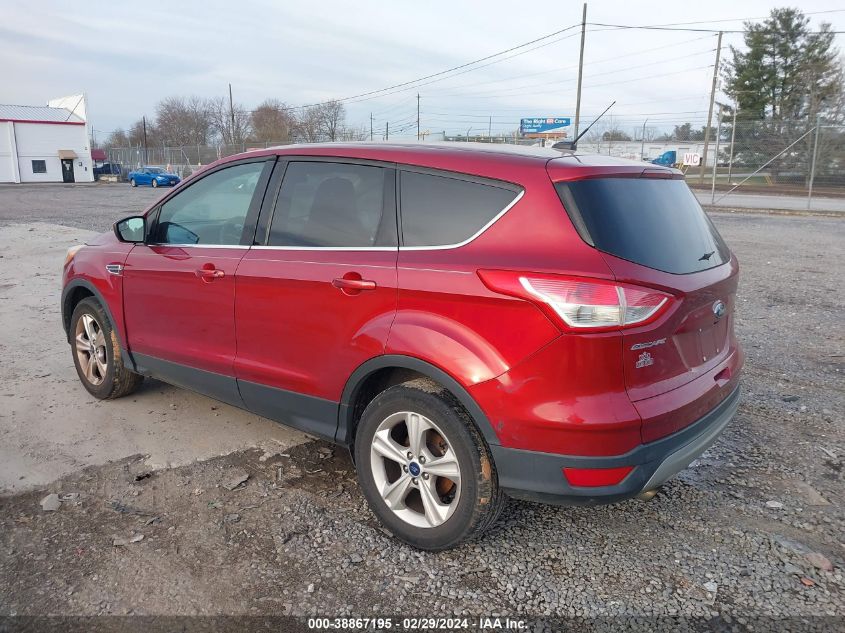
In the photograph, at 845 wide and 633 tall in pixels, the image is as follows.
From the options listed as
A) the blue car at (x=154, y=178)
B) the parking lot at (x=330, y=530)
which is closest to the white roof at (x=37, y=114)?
the blue car at (x=154, y=178)

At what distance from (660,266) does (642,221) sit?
8.8 inches

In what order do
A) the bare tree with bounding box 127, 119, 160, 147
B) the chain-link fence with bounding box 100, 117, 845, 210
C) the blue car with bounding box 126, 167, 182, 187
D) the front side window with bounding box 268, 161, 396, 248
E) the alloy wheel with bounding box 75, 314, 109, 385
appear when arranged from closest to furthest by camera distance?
the front side window with bounding box 268, 161, 396, 248 < the alloy wheel with bounding box 75, 314, 109, 385 < the chain-link fence with bounding box 100, 117, 845, 210 < the blue car with bounding box 126, 167, 182, 187 < the bare tree with bounding box 127, 119, 160, 147

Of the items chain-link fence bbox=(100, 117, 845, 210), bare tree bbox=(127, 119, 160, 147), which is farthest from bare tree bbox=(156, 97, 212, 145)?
chain-link fence bbox=(100, 117, 845, 210)

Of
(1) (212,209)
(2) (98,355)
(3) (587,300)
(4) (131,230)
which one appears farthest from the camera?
(2) (98,355)

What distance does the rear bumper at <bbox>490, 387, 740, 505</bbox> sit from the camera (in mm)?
2553

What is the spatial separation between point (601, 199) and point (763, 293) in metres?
6.57

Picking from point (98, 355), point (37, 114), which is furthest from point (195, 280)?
point (37, 114)

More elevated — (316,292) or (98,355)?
(316,292)

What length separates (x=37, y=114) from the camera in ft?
189

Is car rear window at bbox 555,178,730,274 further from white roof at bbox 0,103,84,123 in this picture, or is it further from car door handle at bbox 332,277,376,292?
white roof at bbox 0,103,84,123

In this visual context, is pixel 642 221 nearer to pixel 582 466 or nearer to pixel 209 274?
pixel 582 466

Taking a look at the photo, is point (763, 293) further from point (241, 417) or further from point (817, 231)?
point (817, 231)

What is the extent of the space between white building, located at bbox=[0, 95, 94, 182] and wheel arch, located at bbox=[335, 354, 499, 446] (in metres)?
63.5

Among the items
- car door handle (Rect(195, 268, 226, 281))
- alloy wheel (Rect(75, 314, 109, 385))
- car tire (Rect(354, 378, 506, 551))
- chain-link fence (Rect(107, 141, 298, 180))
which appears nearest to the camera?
car tire (Rect(354, 378, 506, 551))
